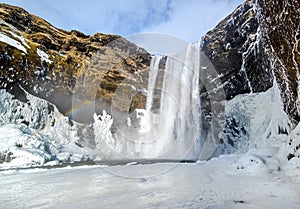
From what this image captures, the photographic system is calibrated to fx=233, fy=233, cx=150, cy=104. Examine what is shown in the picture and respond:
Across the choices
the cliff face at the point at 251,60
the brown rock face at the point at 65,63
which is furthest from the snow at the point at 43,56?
the cliff face at the point at 251,60

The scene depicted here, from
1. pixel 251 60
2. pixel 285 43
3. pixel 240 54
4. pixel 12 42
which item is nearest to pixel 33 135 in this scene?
pixel 12 42

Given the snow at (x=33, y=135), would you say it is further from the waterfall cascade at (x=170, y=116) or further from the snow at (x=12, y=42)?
the waterfall cascade at (x=170, y=116)

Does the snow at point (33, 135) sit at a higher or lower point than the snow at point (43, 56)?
lower

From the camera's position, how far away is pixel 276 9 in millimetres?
6664

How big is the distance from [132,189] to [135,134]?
29.1m

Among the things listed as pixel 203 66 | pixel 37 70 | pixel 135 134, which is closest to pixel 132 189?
pixel 203 66

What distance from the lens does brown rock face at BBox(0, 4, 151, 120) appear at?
25.2 metres

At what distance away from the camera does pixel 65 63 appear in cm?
3011

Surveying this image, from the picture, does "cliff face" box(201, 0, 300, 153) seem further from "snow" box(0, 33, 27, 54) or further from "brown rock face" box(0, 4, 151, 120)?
"snow" box(0, 33, 27, 54)

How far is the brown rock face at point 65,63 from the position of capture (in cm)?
2525

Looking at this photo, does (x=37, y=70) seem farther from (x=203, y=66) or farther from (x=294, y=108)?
(x=294, y=108)

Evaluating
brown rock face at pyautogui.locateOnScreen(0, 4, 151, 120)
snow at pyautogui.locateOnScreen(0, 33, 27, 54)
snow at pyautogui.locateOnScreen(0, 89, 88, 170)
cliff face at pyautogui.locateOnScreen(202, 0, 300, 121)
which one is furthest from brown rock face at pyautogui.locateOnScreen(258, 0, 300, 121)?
snow at pyautogui.locateOnScreen(0, 33, 27, 54)

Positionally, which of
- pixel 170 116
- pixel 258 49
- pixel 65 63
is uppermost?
pixel 65 63

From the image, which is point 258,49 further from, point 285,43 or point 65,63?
point 65,63
